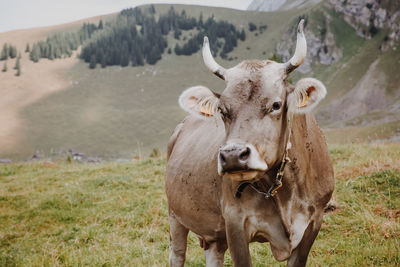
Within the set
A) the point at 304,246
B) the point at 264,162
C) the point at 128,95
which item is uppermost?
the point at 264,162

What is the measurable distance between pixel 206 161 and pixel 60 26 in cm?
15357

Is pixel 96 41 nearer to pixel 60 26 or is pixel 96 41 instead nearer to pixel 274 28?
pixel 60 26

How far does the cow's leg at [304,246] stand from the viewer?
3.34 metres

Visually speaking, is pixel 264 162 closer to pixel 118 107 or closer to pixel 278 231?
pixel 278 231

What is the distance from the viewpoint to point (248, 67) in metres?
3.08

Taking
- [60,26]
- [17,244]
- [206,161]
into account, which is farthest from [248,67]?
[60,26]

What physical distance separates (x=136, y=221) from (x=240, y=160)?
559 centimetres

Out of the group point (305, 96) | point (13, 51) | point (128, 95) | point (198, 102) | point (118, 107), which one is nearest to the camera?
point (305, 96)

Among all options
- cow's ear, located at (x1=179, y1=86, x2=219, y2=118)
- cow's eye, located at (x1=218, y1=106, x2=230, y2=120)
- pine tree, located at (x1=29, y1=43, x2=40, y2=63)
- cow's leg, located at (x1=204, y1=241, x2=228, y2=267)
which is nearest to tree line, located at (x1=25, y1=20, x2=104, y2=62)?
pine tree, located at (x1=29, y1=43, x2=40, y2=63)

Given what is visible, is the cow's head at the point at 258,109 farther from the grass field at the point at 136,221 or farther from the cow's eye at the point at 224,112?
the grass field at the point at 136,221

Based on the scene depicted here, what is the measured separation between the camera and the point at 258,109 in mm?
2787

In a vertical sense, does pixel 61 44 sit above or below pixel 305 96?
below

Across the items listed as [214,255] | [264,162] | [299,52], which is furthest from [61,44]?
[264,162]

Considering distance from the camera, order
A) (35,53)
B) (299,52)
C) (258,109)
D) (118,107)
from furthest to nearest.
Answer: (35,53) < (118,107) < (299,52) < (258,109)
